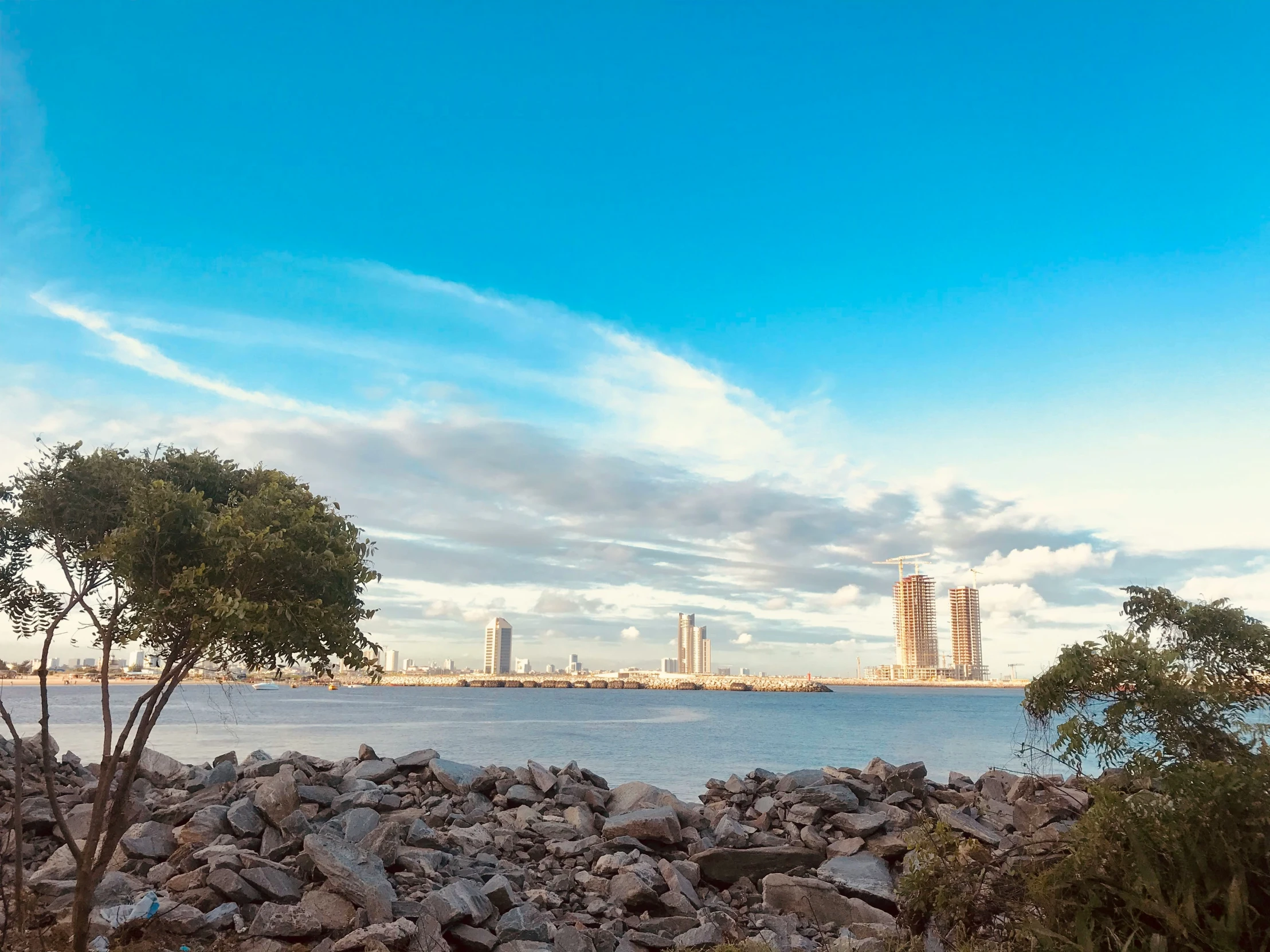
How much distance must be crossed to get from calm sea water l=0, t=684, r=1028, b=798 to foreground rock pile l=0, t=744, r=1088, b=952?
235 cm

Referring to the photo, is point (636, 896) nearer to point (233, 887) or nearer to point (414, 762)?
point (233, 887)

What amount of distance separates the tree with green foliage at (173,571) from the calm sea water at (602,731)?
3.78ft

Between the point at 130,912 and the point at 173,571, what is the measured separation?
495cm

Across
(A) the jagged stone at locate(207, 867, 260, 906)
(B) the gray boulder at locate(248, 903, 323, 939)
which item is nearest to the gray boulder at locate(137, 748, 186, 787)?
(A) the jagged stone at locate(207, 867, 260, 906)

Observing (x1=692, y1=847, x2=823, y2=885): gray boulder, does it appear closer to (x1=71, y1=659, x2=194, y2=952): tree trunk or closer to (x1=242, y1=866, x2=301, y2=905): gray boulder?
(x1=242, y1=866, x2=301, y2=905): gray boulder

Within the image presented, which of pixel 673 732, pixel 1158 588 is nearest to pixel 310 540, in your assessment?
pixel 1158 588

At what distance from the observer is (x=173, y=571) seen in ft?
30.1

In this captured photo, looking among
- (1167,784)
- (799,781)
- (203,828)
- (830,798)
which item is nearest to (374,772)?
(203,828)

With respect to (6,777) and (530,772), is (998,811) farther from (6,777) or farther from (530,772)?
(6,777)

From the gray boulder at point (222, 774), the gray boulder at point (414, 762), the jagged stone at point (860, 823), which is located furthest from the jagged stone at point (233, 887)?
the jagged stone at point (860, 823)

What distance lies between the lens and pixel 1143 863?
27.7ft

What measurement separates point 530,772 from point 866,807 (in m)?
7.53

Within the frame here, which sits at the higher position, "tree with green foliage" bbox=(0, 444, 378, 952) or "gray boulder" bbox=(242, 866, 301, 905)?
"tree with green foliage" bbox=(0, 444, 378, 952)

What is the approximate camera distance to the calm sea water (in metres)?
A: 44.8
